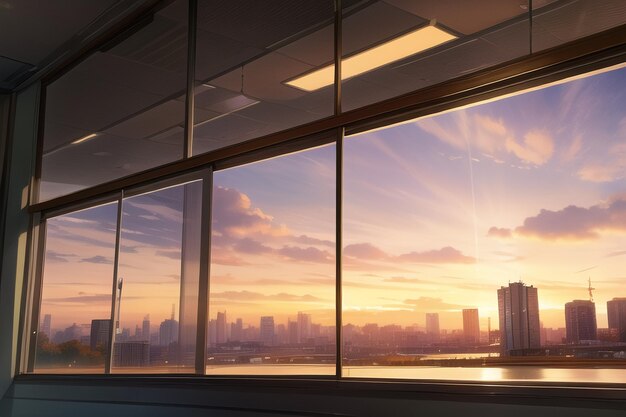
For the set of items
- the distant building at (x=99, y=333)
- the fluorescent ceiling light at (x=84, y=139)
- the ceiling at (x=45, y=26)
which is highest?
the ceiling at (x=45, y=26)

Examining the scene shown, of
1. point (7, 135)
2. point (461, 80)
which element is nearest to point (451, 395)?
point (461, 80)

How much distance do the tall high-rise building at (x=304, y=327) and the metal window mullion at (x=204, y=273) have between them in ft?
2.56

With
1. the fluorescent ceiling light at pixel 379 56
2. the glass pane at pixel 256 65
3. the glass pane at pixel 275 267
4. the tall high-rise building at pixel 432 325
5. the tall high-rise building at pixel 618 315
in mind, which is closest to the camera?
the tall high-rise building at pixel 618 315

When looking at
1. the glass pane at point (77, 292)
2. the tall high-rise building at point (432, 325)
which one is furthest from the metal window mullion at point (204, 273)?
the tall high-rise building at point (432, 325)

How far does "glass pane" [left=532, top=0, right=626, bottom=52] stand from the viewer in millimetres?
2557

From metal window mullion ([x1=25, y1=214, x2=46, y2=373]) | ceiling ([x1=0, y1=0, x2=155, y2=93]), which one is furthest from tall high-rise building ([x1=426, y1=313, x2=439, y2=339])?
metal window mullion ([x1=25, y1=214, x2=46, y2=373])

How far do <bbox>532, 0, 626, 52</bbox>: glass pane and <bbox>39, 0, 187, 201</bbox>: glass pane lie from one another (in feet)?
8.70

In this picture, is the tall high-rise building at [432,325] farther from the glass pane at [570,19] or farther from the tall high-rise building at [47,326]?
the tall high-rise building at [47,326]

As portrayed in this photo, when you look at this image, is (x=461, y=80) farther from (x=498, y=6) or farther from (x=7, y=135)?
(x=7, y=135)

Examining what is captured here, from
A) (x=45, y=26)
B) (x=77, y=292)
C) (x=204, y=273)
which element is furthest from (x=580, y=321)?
(x=45, y=26)

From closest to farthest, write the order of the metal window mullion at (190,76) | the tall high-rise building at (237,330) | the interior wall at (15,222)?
1. the tall high-rise building at (237,330)
2. the metal window mullion at (190,76)
3. the interior wall at (15,222)

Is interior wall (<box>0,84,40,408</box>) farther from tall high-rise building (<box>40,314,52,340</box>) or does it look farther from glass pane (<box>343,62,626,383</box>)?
glass pane (<box>343,62,626,383</box>)

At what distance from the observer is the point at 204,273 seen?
421 centimetres

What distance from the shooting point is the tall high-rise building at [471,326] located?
2828 millimetres
